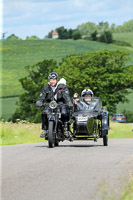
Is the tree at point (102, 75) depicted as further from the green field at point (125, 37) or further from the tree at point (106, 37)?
the green field at point (125, 37)

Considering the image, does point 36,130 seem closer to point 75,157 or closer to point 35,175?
point 75,157

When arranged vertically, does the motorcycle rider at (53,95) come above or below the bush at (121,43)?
below

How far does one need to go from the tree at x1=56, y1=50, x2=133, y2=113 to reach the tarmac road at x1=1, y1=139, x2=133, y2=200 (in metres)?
68.2

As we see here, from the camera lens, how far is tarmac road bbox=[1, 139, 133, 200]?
7.21 meters

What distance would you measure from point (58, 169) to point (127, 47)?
136 m

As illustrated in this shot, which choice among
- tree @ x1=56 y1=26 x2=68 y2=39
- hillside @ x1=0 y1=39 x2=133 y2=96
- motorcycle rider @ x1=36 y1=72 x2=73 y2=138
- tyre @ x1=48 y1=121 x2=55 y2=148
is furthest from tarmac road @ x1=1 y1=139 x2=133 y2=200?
tree @ x1=56 y1=26 x2=68 y2=39

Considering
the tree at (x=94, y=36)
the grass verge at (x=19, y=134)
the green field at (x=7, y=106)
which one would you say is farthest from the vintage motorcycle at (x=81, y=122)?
the tree at (x=94, y=36)

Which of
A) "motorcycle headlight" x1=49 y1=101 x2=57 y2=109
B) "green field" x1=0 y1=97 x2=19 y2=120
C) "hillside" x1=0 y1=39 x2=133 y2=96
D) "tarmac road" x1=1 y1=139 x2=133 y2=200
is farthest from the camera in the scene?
"hillside" x1=0 y1=39 x2=133 y2=96

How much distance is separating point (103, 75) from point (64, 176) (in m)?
74.7

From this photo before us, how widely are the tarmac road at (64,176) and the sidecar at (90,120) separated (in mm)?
3491

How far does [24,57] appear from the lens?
417 feet

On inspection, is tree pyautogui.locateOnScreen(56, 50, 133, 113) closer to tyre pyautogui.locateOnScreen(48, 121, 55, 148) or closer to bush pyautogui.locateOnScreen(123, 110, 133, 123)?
bush pyautogui.locateOnScreen(123, 110, 133, 123)

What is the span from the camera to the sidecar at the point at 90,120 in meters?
16.3

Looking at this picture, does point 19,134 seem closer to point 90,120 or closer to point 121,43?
point 90,120
